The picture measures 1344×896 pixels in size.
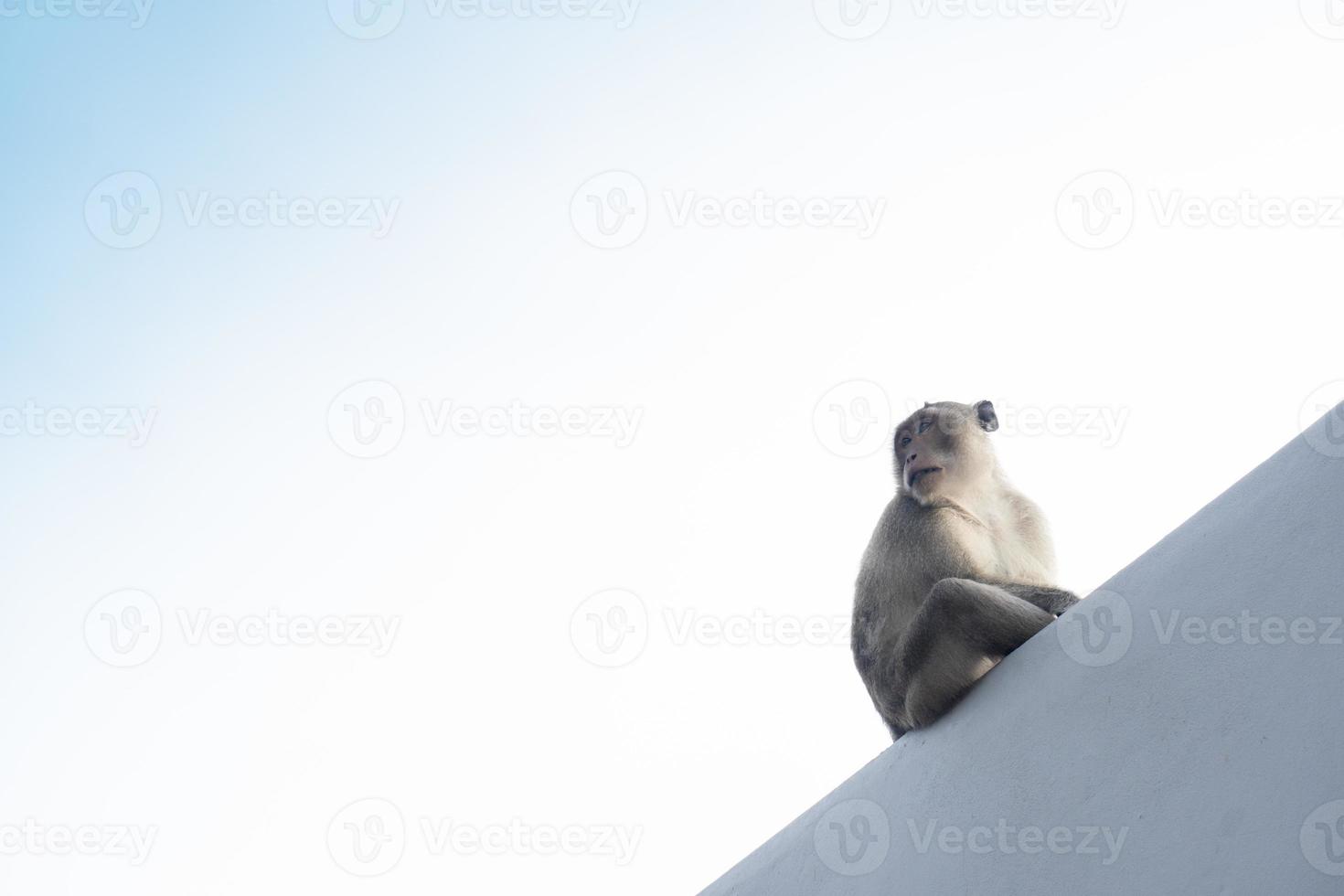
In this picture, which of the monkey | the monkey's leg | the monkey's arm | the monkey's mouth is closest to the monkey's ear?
the monkey

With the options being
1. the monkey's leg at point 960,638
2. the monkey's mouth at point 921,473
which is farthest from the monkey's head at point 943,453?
the monkey's leg at point 960,638

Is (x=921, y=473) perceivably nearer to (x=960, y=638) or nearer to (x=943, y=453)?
(x=943, y=453)

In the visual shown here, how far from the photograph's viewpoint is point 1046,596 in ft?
14.9

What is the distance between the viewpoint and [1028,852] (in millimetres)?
3453

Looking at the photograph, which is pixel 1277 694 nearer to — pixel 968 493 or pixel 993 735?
pixel 993 735

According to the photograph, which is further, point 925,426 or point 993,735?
point 925,426

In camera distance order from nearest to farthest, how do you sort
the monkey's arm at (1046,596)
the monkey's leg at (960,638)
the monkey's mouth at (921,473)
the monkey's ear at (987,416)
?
the monkey's leg at (960,638) < the monkey's arm at (1046,596) < the monkey's mouth at (921,473) < the monkey's ear at (987,416)

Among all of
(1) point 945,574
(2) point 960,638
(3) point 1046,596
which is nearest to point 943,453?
(1) point 945,574

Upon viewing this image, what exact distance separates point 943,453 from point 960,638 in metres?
1.87

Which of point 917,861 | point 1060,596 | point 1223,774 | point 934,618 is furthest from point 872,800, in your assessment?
point 1223,774

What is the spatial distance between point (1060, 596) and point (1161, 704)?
1.27m

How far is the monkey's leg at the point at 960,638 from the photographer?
4.37 meters

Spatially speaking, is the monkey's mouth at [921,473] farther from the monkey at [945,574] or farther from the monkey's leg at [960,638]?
the monkey's leg at [960,638]

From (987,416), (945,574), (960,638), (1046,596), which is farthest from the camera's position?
(987,416)
